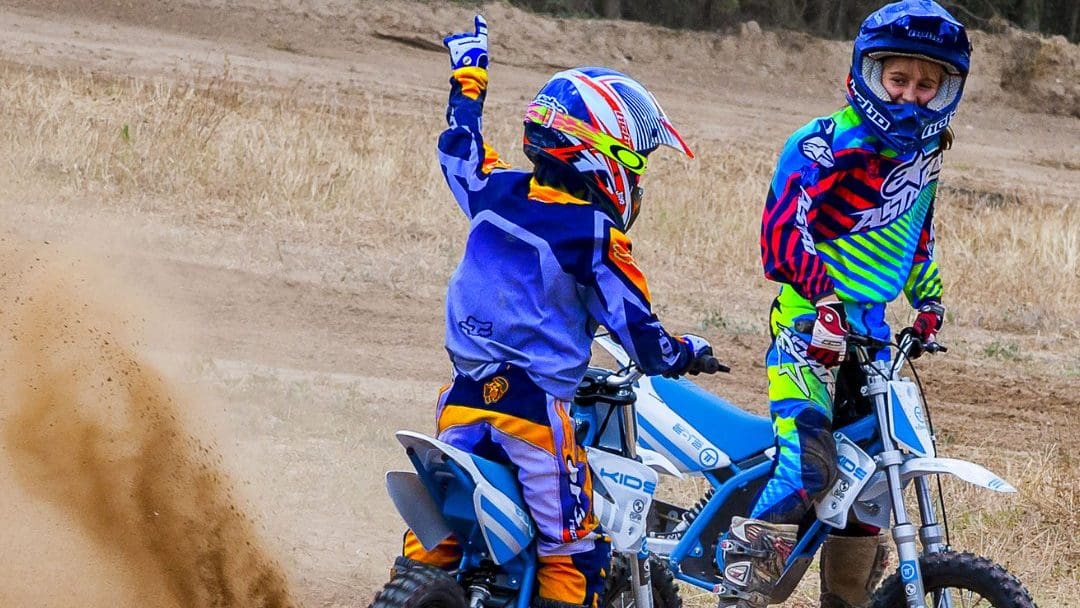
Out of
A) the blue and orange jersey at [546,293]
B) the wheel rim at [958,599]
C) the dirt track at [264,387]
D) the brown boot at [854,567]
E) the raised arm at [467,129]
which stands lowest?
the dirt track at [264,387]

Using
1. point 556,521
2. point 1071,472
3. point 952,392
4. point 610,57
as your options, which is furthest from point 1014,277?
point 610,57

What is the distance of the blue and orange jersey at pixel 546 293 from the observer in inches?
160

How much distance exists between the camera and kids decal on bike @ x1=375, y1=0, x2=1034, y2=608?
4.11 metres

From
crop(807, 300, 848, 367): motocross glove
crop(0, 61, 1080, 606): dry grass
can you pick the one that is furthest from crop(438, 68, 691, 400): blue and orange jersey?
crop(0, 61, 1080, 606): dry grass

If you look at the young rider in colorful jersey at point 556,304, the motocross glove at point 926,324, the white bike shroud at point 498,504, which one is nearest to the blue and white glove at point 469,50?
the young rider in colorful jersey at point 556,304

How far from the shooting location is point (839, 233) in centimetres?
516

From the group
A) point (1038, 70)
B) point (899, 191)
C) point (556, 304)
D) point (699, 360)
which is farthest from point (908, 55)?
point (1038, 70)

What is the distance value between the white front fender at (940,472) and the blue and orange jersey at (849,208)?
0.62m

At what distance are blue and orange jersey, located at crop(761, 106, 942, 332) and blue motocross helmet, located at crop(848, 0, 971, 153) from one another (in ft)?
0.27

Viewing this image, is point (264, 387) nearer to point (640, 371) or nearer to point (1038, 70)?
point (640, 371)

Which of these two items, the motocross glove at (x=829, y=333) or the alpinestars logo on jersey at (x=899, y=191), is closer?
the motocross glove at (x=829, y=333)

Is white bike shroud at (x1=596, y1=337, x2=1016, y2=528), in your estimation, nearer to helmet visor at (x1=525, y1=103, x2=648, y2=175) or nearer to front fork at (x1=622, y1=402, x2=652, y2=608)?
front fork at (x1=622, y1=402, x2=652, y2=608)

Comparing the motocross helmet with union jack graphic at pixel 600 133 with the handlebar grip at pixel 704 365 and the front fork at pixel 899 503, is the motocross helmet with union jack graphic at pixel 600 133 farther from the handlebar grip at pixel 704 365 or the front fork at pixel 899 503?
the front fork at pixel 899 503

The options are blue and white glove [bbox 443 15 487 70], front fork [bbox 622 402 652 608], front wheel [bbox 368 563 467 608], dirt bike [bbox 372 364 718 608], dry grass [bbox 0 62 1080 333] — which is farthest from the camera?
dry grass [bbox 0 62 1080 333]
